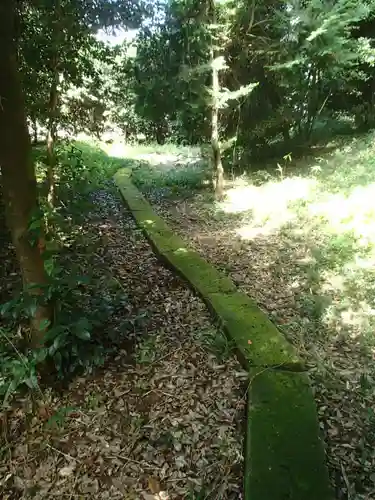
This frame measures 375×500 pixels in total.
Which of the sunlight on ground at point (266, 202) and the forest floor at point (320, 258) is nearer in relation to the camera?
the forest floor at point (320, 258)

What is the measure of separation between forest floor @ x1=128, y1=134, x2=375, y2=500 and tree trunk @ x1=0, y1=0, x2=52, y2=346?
7.28ft

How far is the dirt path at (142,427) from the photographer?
2328 mm

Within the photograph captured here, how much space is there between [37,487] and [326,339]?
2596 mm

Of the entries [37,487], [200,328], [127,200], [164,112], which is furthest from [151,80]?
[37,487]

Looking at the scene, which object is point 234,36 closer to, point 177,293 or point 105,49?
point 105,49

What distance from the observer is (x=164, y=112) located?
909 centimetres

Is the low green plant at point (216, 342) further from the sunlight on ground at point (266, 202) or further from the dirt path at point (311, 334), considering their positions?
the sunlight on ground at point (266, 202)

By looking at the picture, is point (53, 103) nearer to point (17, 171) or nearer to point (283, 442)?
point (17, 171)

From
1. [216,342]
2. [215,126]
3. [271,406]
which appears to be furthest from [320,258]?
[215,126]

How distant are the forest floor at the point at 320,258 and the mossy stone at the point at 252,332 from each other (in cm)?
19

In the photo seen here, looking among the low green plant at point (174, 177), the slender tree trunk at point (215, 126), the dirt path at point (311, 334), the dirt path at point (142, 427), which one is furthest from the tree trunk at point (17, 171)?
the low green plant at point (174, 177)

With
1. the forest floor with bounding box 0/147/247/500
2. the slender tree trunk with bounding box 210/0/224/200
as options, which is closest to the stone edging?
the forest floor with bounding box 0/147/247/500

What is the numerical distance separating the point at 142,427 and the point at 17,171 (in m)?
1.93

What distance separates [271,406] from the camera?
8.79 ft
